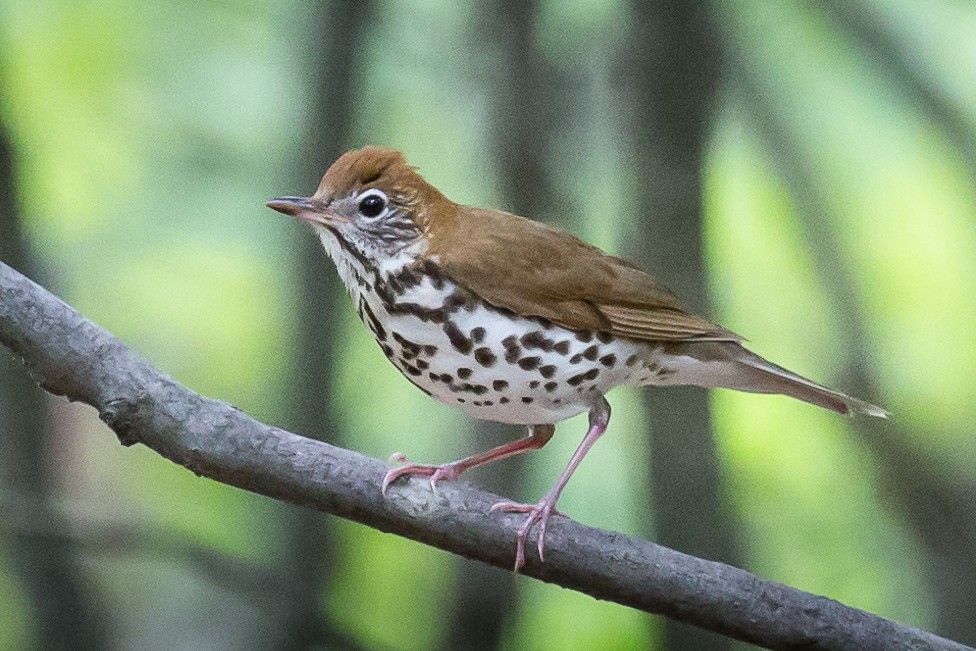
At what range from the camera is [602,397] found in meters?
1.89

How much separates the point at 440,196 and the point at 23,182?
1053 mm

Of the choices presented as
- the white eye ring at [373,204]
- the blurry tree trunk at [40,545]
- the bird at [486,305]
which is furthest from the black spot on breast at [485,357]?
the blurry tree trunk at [40,545]

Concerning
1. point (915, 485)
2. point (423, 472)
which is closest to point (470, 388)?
point (423, 472)

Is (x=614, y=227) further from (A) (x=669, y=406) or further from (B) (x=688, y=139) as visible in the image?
(A) (x=669, y=406)

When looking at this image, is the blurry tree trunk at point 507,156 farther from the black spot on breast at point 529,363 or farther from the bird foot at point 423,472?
the black spot on breast at point 529,363

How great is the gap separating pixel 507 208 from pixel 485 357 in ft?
2.68

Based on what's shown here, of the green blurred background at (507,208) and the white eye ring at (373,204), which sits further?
the green blurred background at (507,208)

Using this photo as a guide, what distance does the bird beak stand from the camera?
1.56 m

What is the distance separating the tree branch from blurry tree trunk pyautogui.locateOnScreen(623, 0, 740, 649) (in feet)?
2.41

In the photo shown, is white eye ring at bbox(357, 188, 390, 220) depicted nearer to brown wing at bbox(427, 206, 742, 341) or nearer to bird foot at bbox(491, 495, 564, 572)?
brown wing at bbox(427, 206, 742, 341)

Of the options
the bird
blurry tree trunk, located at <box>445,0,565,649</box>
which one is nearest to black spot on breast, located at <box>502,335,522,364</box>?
the bird

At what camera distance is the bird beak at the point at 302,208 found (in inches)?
61.3

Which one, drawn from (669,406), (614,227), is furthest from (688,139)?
(669,406)

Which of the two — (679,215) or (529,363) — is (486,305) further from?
(679,215)
